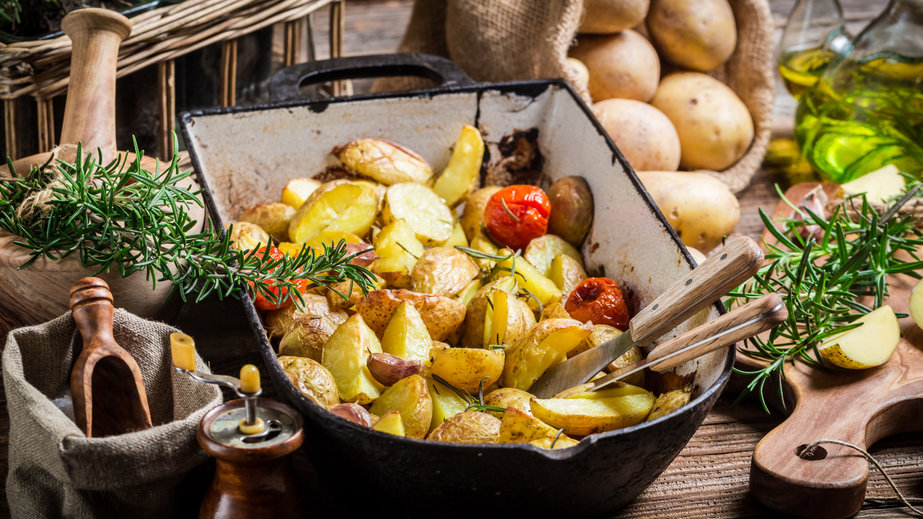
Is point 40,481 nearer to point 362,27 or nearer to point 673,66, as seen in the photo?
point 673,66

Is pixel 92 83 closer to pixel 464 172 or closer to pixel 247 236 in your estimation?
pixel 247 236

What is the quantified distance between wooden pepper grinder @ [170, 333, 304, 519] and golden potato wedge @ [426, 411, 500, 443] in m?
0.15

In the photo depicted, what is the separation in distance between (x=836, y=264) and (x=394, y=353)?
63 centimetres

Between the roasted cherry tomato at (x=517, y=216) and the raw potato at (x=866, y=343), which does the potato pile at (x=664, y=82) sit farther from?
the raw potato at (x=866, y=343)

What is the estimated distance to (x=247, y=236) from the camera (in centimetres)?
110

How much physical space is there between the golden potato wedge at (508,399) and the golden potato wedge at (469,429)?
2.0 inches

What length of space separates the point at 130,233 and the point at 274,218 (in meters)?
0.27

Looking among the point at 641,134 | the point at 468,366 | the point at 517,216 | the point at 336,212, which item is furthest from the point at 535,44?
the point at 468,366

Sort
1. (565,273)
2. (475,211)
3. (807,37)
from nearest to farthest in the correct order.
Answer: (565,273) → (475,211) → (807,37)

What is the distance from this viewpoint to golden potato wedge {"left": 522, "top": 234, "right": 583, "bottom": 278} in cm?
117

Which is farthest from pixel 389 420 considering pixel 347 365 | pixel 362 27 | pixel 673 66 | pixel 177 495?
pixel 362 27

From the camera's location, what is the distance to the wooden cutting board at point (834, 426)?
0.91 metres

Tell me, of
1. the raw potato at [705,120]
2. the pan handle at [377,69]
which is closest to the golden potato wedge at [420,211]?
the pan handle at [377,69]

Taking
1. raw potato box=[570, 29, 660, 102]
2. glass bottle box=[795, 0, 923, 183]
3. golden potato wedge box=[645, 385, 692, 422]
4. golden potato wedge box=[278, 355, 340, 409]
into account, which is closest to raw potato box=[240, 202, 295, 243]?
golden potato wedge box=[278, 355, 340, 409]
